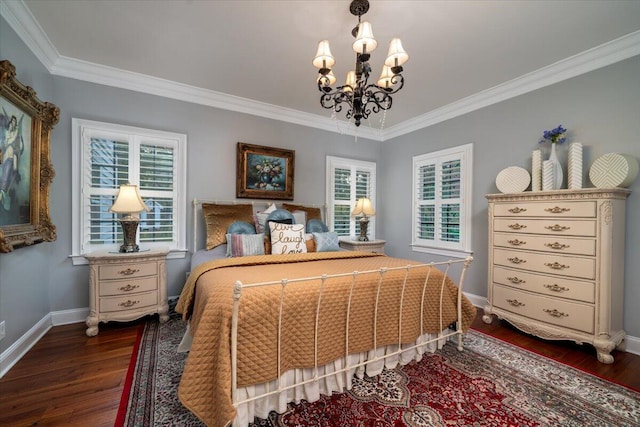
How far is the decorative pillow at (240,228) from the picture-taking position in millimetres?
3081

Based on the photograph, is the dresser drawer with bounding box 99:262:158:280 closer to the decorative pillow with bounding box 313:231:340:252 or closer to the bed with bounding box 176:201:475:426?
the bed with bounding box 176:201:475:426

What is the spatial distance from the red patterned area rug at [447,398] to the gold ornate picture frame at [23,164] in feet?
4.52

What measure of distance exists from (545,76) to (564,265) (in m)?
1.95

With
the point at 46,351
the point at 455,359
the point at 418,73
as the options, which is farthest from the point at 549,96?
the point at 46,351

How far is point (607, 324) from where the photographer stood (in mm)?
2205

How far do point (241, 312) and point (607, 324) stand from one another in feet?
9.32

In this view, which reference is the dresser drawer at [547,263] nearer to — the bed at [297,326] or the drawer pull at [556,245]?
the drawer pull at [556,245]

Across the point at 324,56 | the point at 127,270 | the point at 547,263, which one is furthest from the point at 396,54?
the point at 127,270

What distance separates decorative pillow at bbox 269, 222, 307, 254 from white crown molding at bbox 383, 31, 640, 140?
267 centimetres

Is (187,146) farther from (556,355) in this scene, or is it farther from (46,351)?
(556,355)

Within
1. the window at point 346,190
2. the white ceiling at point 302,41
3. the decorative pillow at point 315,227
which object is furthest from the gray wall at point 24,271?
the window at point 346,190

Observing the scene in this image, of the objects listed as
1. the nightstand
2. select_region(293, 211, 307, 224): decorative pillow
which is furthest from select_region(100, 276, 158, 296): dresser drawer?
the nightstand

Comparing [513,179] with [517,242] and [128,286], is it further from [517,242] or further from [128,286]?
[128,286]

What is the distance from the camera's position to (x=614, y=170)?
2.32m
